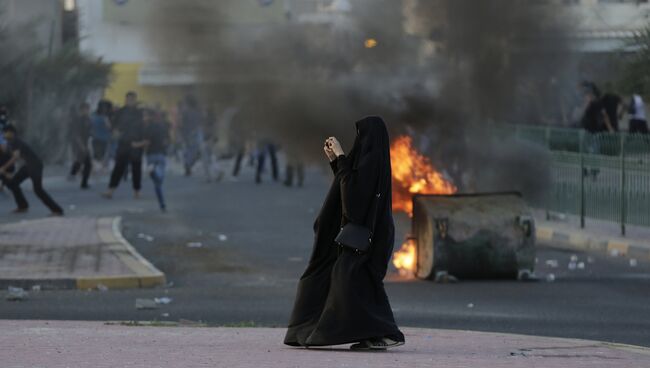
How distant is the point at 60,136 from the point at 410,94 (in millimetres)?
20359

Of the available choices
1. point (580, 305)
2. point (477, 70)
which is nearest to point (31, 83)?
point (477, 70)

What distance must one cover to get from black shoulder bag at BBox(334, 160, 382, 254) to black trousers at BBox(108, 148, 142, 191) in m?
17.7

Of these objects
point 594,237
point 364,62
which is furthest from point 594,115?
point 364,62

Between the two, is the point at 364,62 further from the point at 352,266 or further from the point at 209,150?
the point at 209,150

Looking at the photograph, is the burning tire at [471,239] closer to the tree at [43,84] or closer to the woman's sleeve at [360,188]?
the woman's sleeve at [360,188]

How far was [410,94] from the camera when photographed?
17.8m

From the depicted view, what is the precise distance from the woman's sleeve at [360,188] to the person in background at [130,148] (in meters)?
17.5

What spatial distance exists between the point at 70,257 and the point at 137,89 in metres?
22.1

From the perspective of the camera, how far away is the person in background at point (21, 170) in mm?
22688

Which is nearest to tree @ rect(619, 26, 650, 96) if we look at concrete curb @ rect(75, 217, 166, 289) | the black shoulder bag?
concrete curb @ rect(75, 217, 166, 289)

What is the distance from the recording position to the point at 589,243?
62.4 ft

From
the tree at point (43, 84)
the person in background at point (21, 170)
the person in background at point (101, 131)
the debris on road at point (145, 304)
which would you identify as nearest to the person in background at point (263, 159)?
the person in background at point (101, 131)

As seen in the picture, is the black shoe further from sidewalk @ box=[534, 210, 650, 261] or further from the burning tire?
sidewalk @ box=[534, 210, 650, 261]

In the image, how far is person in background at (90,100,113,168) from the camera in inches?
1300
